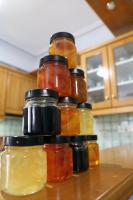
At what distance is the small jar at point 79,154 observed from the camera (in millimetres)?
489

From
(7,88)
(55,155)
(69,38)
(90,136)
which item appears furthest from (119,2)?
(7,88)

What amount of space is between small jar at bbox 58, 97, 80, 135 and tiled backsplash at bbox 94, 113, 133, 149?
4.98ft

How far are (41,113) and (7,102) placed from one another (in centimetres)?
204

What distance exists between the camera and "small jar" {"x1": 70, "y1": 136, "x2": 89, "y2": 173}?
49 cm

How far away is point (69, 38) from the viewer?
62cm

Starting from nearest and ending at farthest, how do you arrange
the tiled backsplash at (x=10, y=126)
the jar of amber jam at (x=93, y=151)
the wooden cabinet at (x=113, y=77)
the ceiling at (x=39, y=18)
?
the jar of amber jam at (x=93, y=151), the wooden cabinet at (x=113, y=77), the ceiling at (x=39, y=18), the tiled backsplash at (x=10, y=126)

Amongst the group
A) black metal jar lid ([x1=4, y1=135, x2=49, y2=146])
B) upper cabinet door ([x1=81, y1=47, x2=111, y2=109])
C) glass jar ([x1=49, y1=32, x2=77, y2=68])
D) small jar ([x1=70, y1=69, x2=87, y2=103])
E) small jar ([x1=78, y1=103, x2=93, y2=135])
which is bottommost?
black metal jar lid ([x1=4, y1=135, x2=49, y2=146])

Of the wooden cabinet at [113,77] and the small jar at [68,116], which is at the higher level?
the wooden cabinet at [113,77]

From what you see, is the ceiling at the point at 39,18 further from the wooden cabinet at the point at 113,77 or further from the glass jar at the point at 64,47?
the glass jar at the point at 64,47

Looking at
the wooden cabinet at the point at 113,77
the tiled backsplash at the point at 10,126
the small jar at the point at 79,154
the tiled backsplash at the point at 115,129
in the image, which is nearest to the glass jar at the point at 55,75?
the small jar at the point at 79,154

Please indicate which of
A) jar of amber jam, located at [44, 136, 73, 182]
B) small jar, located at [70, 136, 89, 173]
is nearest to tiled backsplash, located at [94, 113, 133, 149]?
small jar, located at [70, 136, 89, 173]

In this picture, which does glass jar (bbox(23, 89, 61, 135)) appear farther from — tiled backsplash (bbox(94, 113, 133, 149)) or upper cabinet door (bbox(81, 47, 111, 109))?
tiled backsplash (bbox(94, 113, 133, 149))

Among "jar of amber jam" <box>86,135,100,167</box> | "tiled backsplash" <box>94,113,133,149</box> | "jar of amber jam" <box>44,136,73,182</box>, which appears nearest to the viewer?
"jar of amber jam" <box>44,136,73,182</box>

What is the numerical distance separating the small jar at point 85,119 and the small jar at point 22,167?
0.80 feet
